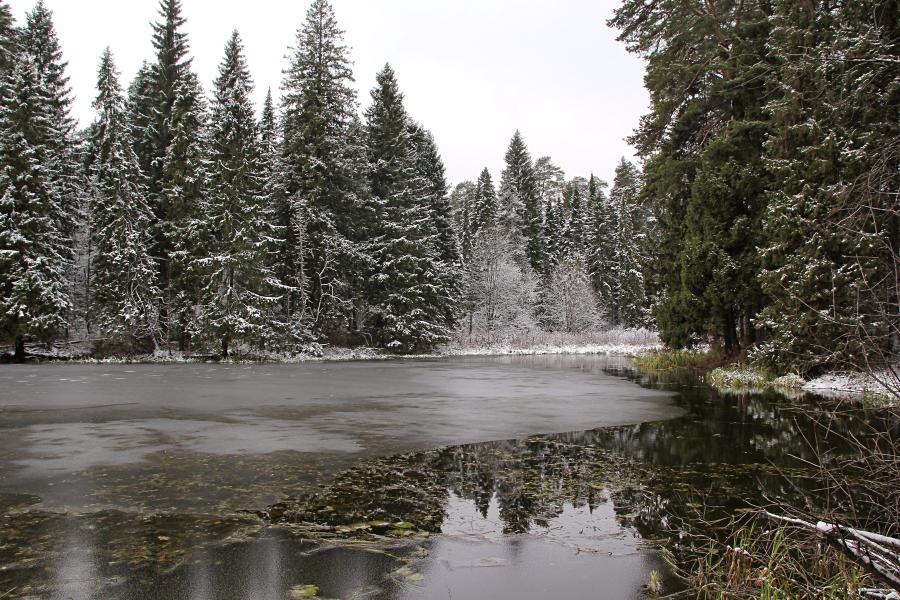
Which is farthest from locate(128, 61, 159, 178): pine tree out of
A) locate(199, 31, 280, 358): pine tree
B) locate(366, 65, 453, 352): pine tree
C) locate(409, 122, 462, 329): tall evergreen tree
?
locate(409, 122, 462, 329): tall evergreen tree

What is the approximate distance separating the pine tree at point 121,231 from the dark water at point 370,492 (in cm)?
1840

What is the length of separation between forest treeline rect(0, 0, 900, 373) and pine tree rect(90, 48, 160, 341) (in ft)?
0.42

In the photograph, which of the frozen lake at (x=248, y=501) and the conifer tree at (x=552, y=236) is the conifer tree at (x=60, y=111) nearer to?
the frozen lake at (x=248, y=501)

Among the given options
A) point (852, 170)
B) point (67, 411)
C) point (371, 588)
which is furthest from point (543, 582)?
point (852, 170)

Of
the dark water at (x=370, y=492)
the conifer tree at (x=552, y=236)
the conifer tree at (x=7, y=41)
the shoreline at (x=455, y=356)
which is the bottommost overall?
the dark water at (x=370, y=492)

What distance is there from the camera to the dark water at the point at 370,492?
4.14 m

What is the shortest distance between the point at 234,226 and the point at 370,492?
25.6 meters

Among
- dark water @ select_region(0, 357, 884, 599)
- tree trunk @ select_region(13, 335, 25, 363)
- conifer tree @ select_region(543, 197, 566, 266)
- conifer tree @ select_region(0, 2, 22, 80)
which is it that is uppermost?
conifer tree @ select_region(0, 2, 22, 80)

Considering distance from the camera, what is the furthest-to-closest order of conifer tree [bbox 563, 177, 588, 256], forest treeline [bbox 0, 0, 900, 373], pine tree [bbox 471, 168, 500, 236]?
conifer tree [bbox 563, 177, 588, 256] < pine tree [bbox 471, 168, 500, 236] < forest treeline [bbox 0, 0, 900, 373]

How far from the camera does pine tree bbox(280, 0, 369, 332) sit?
34344mm

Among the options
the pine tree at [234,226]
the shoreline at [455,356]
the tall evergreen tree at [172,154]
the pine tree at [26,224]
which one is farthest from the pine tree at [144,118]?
the shoreline at [455,356]

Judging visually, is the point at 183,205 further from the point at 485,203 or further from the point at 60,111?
the point at 485,203

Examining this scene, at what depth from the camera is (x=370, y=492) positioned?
625cm

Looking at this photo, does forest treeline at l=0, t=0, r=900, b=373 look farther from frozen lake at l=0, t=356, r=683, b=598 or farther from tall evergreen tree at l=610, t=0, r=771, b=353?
frozen lake at l=0, t=356, r=683, b=598
